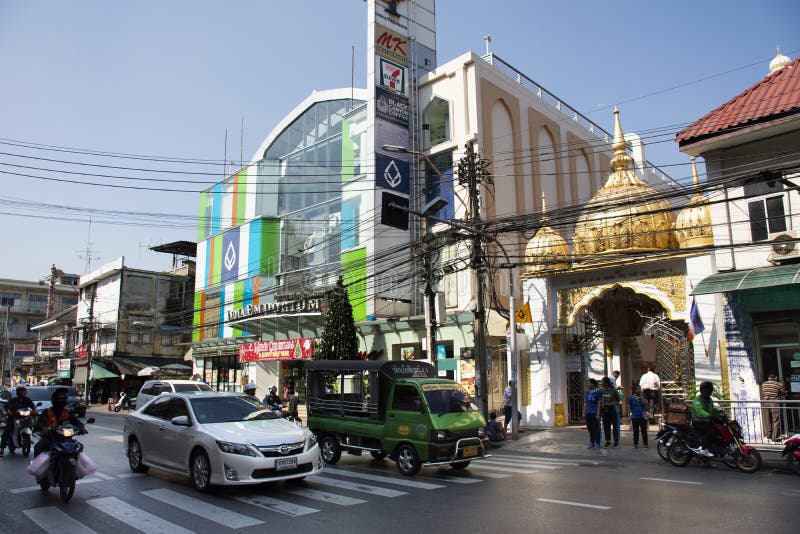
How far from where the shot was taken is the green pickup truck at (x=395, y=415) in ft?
37.1

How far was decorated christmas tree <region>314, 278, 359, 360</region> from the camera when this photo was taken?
88.7 feet

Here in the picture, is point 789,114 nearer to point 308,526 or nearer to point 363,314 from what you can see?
point 308,526

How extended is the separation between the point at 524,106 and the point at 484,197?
25.5 ft

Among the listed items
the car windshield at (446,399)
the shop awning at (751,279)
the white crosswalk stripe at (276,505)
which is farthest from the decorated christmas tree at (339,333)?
the white crosswalk stripe at (276,505)

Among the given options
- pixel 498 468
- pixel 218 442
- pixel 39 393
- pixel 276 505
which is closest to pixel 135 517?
pixel 218 442

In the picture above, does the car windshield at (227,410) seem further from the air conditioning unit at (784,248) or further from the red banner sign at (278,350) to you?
the red banner sign at (278,350)

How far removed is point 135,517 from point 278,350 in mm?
26365

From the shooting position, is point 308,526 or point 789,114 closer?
point 308,526

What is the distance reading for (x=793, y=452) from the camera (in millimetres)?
11281

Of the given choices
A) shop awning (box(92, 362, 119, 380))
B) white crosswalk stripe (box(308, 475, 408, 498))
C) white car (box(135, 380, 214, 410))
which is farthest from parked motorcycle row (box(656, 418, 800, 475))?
shop awning (box(92, 362, 119, 380))

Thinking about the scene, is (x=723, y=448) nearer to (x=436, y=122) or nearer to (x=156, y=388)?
(x=156, y=388)

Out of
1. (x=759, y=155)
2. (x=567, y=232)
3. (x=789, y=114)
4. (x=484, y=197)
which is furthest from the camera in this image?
(x=567, y=232)

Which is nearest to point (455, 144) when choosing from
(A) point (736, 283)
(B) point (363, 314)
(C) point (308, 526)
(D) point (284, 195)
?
(B) point (363, 314)

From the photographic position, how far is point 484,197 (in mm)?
29703
